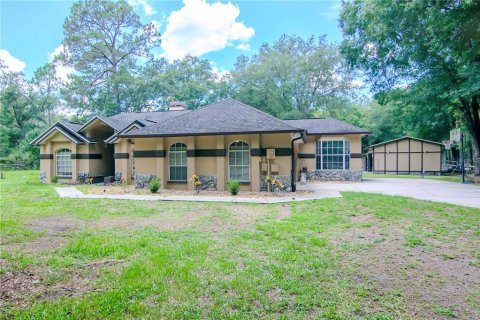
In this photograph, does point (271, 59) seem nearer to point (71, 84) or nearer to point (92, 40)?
point (92, 40)

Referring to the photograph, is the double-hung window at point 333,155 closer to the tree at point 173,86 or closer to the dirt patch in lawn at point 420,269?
A: the dirt patch in lawn at point 420,269

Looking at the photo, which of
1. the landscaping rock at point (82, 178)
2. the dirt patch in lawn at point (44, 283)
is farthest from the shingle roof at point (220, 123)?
the dirt patch in lawn at point (44, 283)

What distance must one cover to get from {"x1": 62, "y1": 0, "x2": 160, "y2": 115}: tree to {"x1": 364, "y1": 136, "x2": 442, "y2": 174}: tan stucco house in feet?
90.4

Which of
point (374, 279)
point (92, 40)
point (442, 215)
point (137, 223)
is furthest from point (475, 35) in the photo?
point (92, 40)

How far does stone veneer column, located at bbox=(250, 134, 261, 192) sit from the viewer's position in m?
12.3

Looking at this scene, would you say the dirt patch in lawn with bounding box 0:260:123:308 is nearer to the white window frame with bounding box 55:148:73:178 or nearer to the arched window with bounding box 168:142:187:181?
the arched window with bounding box 168:142:187:181

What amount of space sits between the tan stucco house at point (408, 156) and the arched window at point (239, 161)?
1873 cm

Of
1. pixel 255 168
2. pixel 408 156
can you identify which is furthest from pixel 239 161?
pixel 408 156

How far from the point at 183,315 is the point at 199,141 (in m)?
10.6

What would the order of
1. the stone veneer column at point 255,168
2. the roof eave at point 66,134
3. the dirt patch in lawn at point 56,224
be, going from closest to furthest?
the dirt patch in lawn at point 56,224
the stone veneer column at point 255,168
the roof eave at point 66,134

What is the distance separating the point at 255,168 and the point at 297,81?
2284 cm

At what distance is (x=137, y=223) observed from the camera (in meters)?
6.77

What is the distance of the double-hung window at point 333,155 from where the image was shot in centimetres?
1894

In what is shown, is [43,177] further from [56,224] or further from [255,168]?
[255,168]
